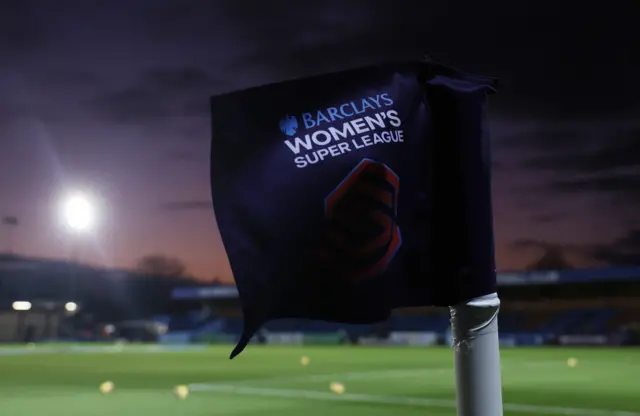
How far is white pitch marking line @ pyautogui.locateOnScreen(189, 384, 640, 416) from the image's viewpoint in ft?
40.8

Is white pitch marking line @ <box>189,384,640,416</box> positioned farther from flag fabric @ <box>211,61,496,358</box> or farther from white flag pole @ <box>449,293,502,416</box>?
flag fabric @ <box>211,61,496,358</box>

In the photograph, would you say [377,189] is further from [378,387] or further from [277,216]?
[378,387]

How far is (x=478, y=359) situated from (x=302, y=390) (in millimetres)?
13608

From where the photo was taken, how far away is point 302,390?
53.5 ft

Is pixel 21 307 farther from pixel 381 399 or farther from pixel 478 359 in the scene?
pixel 478 359

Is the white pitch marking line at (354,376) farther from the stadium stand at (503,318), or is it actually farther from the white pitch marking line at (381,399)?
the stadium stand at (503,318)

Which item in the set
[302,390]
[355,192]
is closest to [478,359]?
[355,192]

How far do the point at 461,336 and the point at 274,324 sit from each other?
195ft

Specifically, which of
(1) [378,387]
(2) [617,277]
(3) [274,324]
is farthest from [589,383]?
(3) [274,324]

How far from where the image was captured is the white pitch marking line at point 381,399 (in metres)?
12.4

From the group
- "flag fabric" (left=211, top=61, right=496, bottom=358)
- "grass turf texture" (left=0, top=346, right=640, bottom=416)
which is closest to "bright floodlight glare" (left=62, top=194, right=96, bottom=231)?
"grass turf texture" (left=0, top=346, right=640, bottom=416)

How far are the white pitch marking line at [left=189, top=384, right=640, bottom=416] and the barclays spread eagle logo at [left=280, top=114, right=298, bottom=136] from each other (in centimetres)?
1019

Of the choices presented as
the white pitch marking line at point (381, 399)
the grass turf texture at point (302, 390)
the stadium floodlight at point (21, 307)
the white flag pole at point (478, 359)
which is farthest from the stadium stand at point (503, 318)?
the white flag pole at point (478, 359)

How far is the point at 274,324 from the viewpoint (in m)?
61.9
